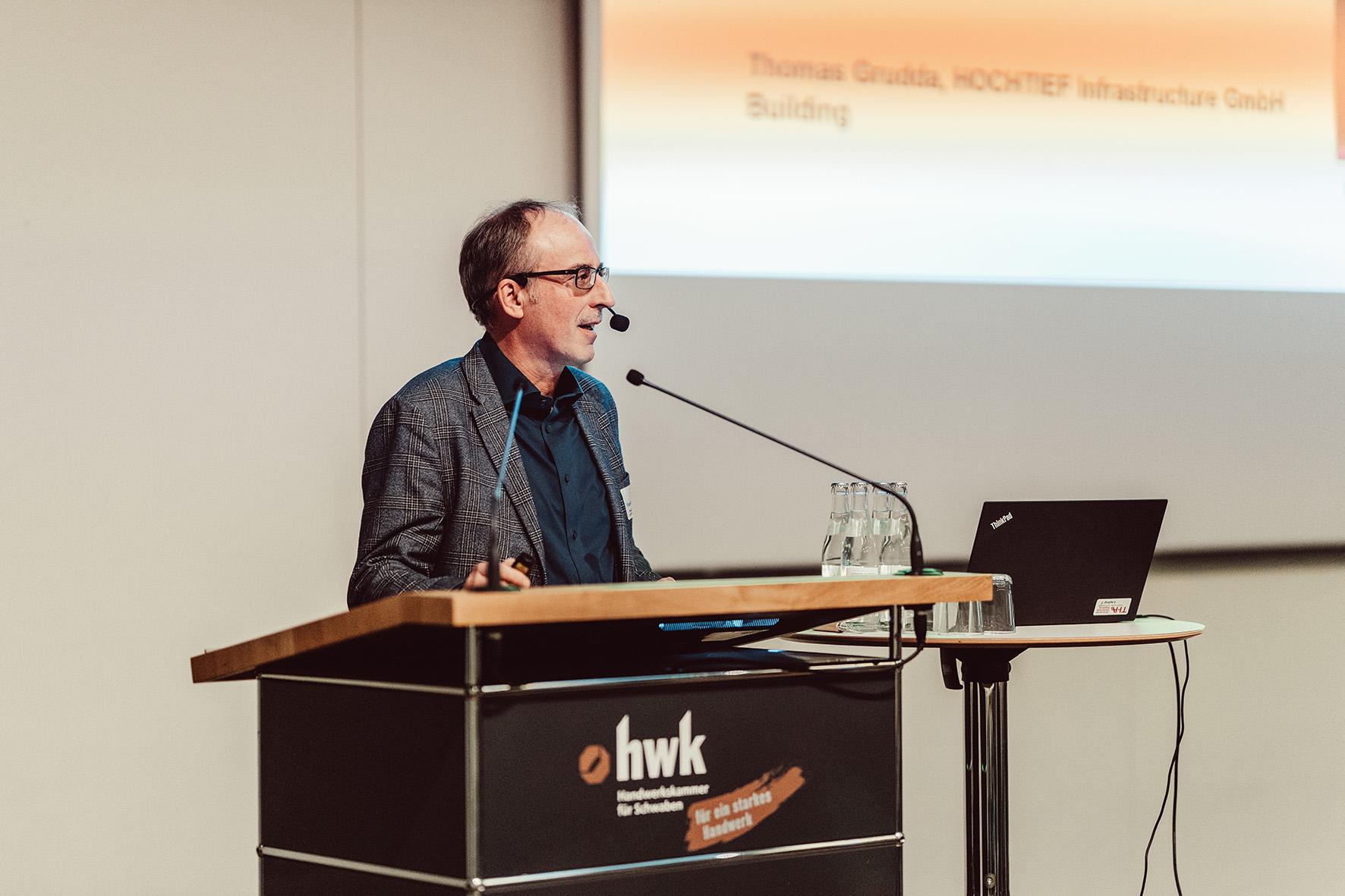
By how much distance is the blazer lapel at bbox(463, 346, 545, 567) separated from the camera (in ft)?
7.86

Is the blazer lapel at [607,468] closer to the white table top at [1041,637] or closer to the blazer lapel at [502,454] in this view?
the blazer lapel at [502,454]

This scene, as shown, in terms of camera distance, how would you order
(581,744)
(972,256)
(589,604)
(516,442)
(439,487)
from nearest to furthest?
(589,604) → (581,744) → (439,487) → (516,442) → (972,256)

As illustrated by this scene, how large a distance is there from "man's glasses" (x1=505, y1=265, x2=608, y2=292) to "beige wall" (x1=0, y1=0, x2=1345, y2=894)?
34.6 inches

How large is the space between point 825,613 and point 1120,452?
2.23 m

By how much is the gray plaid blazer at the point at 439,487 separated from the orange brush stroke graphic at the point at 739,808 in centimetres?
69

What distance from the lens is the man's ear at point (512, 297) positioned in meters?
2.58

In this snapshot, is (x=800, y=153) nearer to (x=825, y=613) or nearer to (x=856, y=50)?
(x=856, y=50)

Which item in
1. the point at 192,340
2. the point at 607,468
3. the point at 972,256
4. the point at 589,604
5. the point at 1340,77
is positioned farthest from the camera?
the point at 1340,77

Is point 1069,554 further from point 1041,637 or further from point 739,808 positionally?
point 739,808

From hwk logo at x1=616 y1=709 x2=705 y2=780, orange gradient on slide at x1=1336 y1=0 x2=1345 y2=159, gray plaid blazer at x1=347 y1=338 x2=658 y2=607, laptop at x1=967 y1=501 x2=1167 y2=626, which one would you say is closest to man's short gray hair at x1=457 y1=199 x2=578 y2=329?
gray plaid blazer at x1=347 y1=338 x2=658 y2=607

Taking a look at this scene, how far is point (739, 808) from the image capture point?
1.72 m

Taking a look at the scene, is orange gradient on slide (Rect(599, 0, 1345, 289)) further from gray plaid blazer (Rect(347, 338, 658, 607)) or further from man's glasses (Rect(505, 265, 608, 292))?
gray plaid blazer (Rect(347, 338, 658, 607))

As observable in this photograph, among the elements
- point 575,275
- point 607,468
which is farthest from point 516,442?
point 575,275

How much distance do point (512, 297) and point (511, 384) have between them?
17 centimetres
